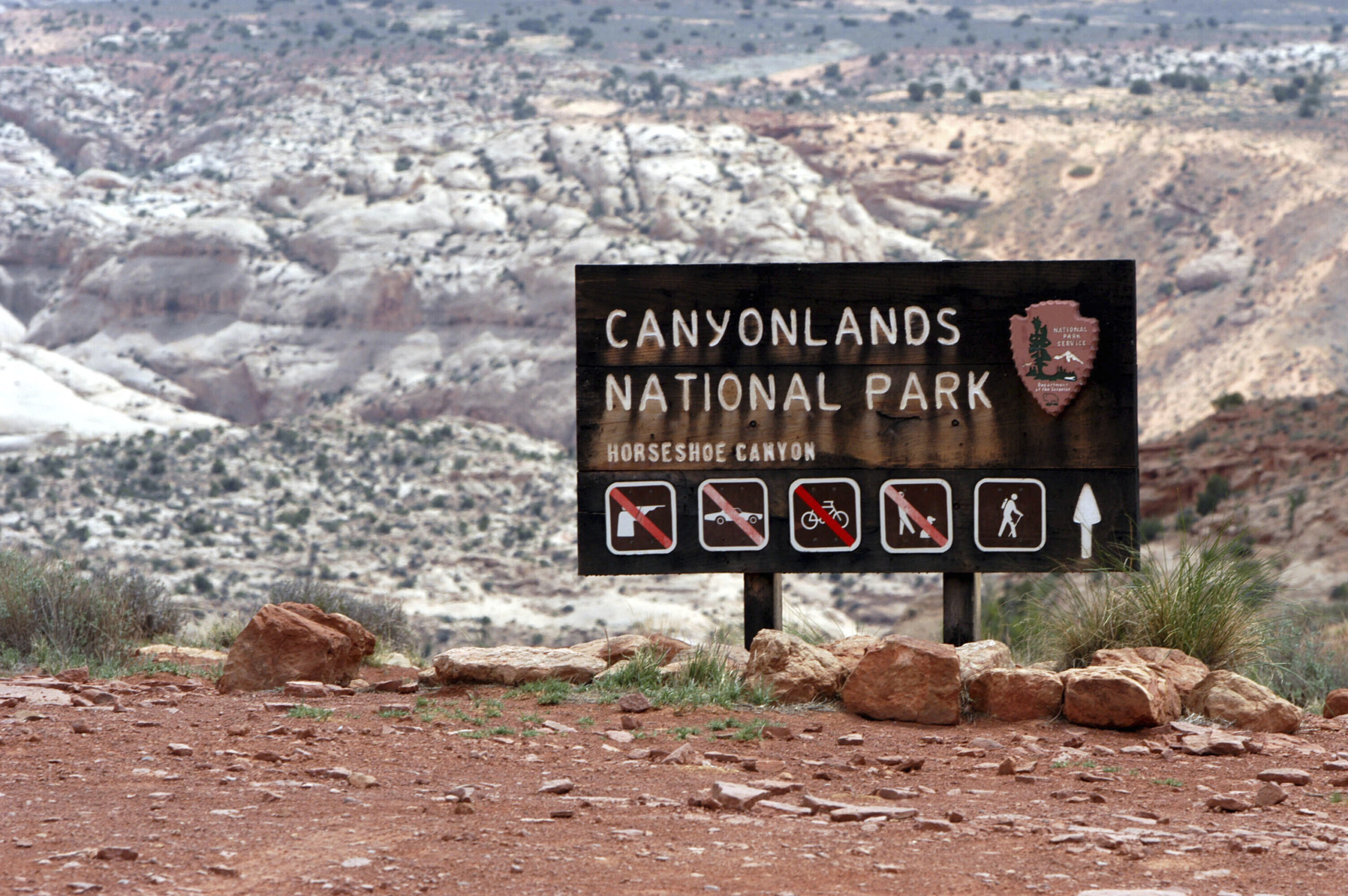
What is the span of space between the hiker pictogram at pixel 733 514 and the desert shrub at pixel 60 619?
401 cm

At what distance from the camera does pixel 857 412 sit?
8203 millimetres

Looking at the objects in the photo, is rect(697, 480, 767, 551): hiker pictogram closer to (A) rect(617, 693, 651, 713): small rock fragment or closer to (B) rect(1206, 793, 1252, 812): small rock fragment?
(A) rect(617, 693, 651, 713): small rock fragment

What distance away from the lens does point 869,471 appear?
8.20m

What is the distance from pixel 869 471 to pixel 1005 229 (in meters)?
69.2

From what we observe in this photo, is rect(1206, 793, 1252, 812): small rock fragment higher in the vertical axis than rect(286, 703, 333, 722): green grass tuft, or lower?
lower

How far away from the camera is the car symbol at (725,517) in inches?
324

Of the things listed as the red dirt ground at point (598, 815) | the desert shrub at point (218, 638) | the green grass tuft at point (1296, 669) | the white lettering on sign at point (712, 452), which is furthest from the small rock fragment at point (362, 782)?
the desert shrub at point (218, 638)

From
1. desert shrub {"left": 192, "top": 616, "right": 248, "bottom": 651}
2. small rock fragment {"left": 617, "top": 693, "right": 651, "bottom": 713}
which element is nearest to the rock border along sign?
small rock fragment {"left": 617, "top": 693, "right": 651, "bottom": 713}

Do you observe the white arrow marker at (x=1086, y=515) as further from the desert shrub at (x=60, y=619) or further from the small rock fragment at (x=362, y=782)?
the desert shrub at (x=60, y=619)

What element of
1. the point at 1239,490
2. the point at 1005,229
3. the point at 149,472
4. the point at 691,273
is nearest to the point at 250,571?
the point at 149,472

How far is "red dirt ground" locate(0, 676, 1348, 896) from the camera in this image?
393 cm

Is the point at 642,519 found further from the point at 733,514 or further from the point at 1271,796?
the point at 1271,796

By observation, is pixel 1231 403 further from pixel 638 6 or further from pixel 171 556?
pixel 638 6

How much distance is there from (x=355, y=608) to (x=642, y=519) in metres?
5.79
